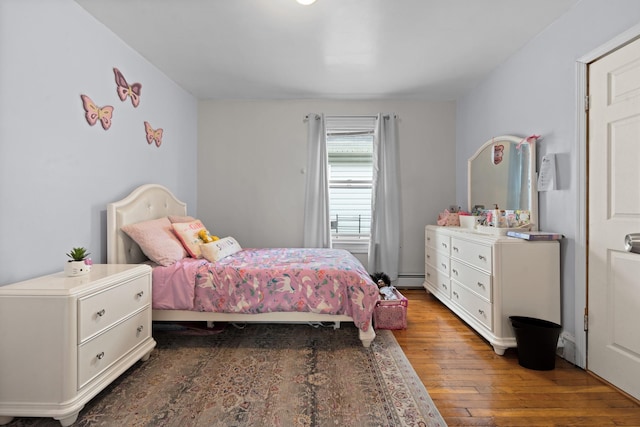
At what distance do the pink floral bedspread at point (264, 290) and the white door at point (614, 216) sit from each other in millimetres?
1433

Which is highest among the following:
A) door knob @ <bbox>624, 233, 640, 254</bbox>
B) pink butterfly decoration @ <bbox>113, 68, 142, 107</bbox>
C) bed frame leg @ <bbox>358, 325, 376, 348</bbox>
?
pink butterfly decoration @ <bbox>113, 68, 142, 107</bbox>

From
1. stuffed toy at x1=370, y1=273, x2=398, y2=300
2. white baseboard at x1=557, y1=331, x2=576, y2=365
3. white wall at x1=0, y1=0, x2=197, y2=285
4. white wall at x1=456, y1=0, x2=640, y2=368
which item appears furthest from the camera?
stuffed toy at x1=370, y1=273, x2=398, y2=300

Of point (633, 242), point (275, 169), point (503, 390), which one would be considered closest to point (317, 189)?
point (275, 169)

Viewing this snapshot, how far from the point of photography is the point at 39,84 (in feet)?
6.17

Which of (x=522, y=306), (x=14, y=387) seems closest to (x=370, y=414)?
(x=522, y=306)

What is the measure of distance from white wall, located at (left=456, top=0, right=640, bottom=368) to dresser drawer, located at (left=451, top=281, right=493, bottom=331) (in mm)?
499

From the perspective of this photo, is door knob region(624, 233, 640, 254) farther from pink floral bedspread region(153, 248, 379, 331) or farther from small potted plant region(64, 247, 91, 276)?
small potted plant region(64, 247, 91, 276)

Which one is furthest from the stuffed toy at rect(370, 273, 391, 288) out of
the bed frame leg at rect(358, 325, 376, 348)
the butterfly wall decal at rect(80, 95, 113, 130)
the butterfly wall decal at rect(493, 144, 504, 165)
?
the butterfly wall decal at rect(80, 95, 113, 130)

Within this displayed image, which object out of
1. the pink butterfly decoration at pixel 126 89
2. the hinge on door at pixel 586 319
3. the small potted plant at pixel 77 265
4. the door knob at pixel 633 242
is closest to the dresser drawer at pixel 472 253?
the hinge on door at pixel 586 319

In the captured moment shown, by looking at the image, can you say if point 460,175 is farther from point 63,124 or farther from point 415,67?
point 63,124

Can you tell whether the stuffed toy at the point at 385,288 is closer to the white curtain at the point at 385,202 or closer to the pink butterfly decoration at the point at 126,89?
the white curtain at the point at 385,202

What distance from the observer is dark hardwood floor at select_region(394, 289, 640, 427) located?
1599 mm

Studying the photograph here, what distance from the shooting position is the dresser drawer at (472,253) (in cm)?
241

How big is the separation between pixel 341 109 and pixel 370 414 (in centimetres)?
351
